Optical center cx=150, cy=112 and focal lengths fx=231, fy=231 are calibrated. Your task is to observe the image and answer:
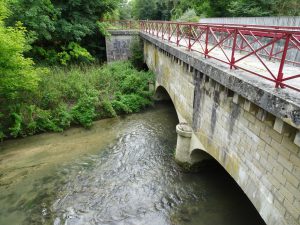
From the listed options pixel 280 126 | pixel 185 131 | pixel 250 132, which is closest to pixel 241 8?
pixel 185 131

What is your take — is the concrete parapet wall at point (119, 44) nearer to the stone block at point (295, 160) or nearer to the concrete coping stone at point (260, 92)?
the concrete coping stone at point (260, 92)

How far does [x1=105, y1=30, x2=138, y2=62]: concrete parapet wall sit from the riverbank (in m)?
3.05

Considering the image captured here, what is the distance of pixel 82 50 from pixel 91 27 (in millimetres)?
1827

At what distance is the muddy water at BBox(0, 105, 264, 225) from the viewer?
22.1 ft

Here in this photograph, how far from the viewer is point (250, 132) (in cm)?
456

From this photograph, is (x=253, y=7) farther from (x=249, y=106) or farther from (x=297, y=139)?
(x=297, y=139)

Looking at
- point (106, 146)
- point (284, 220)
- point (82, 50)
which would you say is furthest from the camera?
point (82, 50)

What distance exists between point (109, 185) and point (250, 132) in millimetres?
5222

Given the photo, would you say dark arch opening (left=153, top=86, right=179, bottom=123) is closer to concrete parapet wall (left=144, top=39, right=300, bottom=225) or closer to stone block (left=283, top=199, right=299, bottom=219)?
concrete parapet wall (left=144, top=39, right=300, bottom=225)

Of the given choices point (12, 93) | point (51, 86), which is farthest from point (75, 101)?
point (12, 93)

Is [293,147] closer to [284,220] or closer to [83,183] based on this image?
[284,220]

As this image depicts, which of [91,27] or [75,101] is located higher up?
[91,27]

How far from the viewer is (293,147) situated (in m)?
3.53

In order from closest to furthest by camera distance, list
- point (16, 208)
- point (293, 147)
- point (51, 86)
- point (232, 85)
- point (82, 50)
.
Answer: point (293, 147) → point (232, 85) → point (16, 208) → point (51, 86) → point (82, 50)
